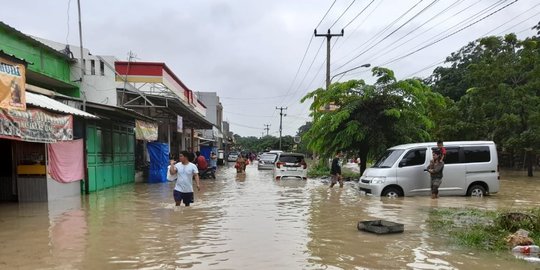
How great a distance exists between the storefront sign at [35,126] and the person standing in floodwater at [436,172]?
1059cm

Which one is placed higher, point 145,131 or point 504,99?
point 504,99

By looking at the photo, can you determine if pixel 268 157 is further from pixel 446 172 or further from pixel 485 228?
pixel 485 228

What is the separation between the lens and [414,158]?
15.0m

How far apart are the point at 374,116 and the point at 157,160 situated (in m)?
10.1

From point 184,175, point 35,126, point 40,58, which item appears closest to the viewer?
point 184,175

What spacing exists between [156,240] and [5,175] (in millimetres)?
8346

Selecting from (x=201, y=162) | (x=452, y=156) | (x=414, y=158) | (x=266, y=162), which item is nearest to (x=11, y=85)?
(x=414, y=158)

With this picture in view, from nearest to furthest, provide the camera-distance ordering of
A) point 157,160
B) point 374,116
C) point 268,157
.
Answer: point 374,116 → point 157,160 → point 268,157

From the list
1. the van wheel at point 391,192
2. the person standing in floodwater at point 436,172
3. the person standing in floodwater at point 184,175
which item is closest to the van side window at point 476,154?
the person standing in floodwater at point 436,172

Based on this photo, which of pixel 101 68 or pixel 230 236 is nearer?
pixel 230 236

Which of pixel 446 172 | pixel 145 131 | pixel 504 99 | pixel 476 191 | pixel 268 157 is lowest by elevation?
pixel 476 191

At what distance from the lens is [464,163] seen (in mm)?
15055

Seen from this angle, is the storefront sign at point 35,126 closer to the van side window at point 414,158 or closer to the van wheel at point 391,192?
the van wheel at point 391,192

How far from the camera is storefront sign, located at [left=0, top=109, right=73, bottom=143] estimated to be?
10.3 m
